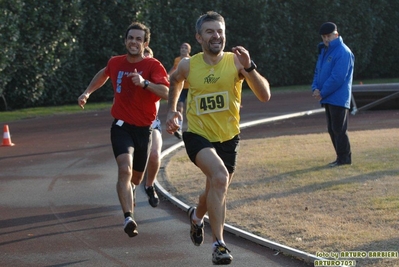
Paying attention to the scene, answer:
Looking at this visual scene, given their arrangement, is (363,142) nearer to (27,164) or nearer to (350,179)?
(350,179)

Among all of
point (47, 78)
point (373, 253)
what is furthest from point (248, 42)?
point (373, 253)

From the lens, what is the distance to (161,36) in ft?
94.0

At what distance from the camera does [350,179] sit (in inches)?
441

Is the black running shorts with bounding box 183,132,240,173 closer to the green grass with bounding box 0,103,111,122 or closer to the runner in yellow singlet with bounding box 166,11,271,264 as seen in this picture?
the runner in yellow singlet with bounding box 166,11,271,264

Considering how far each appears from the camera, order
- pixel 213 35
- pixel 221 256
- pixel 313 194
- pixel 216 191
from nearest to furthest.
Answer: pixel 221 256
pixel 216 191
pixel 213 35
pixel 313 194

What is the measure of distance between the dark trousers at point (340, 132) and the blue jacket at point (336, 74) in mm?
129

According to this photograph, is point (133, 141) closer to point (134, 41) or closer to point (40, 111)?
point (134, 41)

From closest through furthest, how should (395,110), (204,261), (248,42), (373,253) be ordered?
1. (373,253)
2. (204,261)
3. (395,110)
4. (248,42)

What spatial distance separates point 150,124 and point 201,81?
175cm

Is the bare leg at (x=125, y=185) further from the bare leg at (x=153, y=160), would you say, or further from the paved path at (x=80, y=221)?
the bare leg at (x=153, y=160)

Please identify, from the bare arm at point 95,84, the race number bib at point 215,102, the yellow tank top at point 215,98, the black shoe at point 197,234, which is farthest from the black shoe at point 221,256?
the bare arm at point 95,84

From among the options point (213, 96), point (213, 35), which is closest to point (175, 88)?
point (213, 96)

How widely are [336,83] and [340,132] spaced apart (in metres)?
0.82

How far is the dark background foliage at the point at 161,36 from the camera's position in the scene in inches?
964
